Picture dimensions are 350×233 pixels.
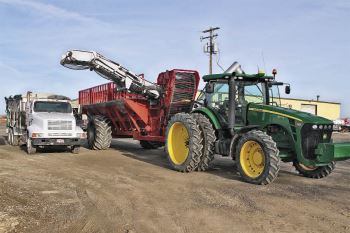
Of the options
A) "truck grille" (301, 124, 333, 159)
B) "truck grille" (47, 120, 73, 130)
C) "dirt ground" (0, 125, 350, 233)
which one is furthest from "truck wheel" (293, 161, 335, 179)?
"truck grille" (47, 120, 73, 130)

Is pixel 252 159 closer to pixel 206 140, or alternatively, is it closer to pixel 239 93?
pixel 206 140

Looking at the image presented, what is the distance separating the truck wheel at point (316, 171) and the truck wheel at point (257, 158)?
71.3 inches

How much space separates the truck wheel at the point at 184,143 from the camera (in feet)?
35.2

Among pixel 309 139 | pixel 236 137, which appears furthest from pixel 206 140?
pixel 309 139

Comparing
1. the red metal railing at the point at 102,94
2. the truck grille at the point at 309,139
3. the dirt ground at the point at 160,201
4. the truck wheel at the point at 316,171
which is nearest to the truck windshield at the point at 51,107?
the red metal railing at the point at 102,94

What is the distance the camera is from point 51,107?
53.0 ft

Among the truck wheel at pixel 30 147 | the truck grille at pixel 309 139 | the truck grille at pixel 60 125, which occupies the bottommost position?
the truck wheel at pixel 30 147

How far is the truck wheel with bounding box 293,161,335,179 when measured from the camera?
33.4 feet

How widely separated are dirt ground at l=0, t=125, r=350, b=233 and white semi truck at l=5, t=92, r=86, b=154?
315 centimetres

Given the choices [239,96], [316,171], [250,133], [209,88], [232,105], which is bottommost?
[316,171]

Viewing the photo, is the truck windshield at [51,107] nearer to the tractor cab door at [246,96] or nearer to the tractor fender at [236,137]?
the tractor cab door at [246,96]

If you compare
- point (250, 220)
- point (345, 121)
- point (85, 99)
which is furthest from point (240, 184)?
point (345, 121)

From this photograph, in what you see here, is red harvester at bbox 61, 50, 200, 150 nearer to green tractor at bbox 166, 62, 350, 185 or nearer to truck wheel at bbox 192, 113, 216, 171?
green tractor at bbox 166, 62, 350, 185

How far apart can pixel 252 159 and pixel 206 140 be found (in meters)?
1.55
